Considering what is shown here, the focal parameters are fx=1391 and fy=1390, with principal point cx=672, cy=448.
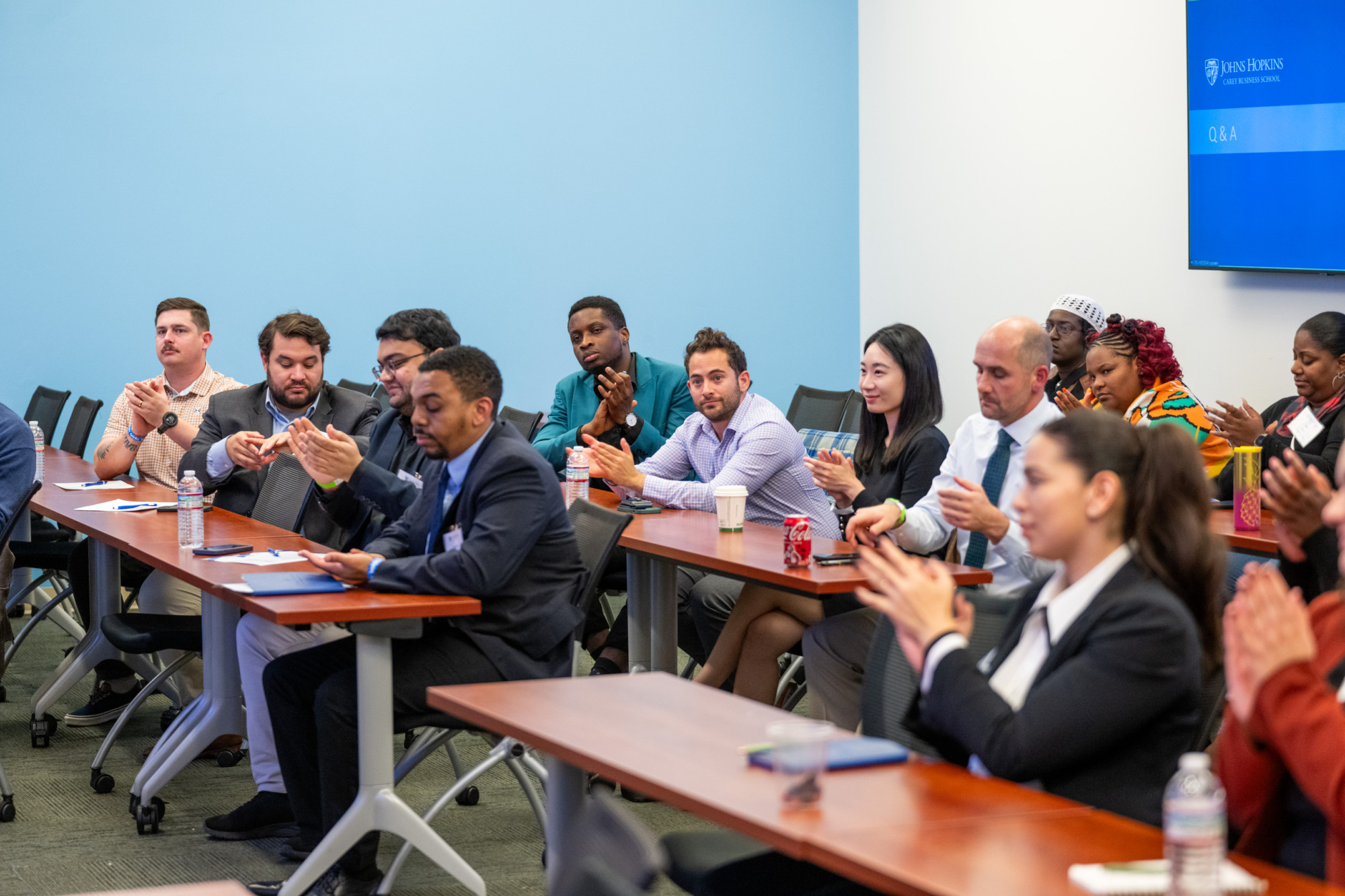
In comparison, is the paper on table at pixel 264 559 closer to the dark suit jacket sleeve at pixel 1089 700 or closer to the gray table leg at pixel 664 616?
the gray table leg at pixel 664 616

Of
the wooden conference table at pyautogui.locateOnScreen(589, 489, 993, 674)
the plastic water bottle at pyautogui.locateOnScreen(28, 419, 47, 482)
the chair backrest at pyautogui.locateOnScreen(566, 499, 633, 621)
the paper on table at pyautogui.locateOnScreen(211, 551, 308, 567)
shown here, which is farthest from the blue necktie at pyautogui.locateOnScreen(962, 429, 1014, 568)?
the plastic water bottle at pyautogui.locateOnScreen(28, 419, 47, 482)

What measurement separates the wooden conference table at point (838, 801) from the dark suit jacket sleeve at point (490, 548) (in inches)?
28.1

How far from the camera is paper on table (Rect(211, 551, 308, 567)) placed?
3.65m

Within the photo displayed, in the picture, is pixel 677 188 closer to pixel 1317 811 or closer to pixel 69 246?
pixel 69 246

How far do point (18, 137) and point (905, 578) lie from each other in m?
6.48

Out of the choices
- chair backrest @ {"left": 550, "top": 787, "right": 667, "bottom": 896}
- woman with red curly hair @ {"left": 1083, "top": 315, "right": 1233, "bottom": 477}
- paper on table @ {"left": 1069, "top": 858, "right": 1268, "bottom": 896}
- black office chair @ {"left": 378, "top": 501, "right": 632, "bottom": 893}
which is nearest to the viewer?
chair backrest @ {"left": 550, "top": 787, "right": 667, "bottom": 896}

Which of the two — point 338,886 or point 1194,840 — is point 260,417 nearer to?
point 338,886

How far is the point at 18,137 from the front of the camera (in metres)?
7.11

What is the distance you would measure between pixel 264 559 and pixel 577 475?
4.07 ft

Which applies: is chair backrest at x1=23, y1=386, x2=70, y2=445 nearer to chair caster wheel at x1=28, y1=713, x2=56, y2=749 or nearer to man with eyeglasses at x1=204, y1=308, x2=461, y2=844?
chair caster wheel at x1=28, y1=713, x2=56, y2=749

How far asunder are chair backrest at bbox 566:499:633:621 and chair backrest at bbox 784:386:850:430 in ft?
10.2

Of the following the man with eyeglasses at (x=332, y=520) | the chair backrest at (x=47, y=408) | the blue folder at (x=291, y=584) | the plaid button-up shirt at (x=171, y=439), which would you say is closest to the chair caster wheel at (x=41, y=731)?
the plaid button-up shirt at (x=171, y=439)

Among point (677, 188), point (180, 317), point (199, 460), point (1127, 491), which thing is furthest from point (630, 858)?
point (677, 188)

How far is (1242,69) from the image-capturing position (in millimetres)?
6098
